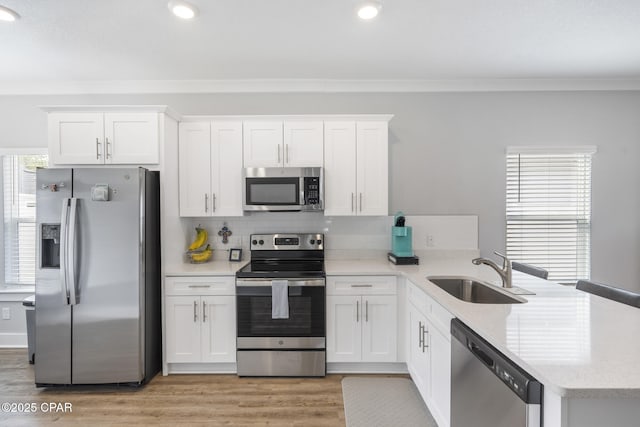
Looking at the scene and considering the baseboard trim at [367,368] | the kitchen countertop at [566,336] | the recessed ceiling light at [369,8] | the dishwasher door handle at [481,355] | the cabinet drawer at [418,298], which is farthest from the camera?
the baseboard trim at [367,368]

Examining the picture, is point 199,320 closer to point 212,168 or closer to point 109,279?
point 109,279

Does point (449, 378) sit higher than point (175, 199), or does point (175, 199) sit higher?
point (175, 199)

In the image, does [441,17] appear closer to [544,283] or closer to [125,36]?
[544,283]

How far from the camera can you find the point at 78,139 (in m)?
2.85

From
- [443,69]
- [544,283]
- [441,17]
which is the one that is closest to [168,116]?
[441,17]

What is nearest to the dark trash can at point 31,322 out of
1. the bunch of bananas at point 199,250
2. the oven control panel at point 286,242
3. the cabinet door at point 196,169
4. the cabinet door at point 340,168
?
the bunch of bananas at point 199,250

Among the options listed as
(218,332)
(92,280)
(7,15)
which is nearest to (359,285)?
(218,332)

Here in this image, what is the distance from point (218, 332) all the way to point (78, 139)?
1.99 m

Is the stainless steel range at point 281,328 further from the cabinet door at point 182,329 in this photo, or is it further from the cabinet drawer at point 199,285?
the cabinet door at point 182,329

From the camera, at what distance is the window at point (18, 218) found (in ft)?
11.5

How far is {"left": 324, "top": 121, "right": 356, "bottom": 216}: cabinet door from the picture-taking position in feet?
10.4

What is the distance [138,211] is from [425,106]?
2.82 meters

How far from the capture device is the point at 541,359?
1130mm

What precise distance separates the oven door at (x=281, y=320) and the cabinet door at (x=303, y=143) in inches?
43.6
